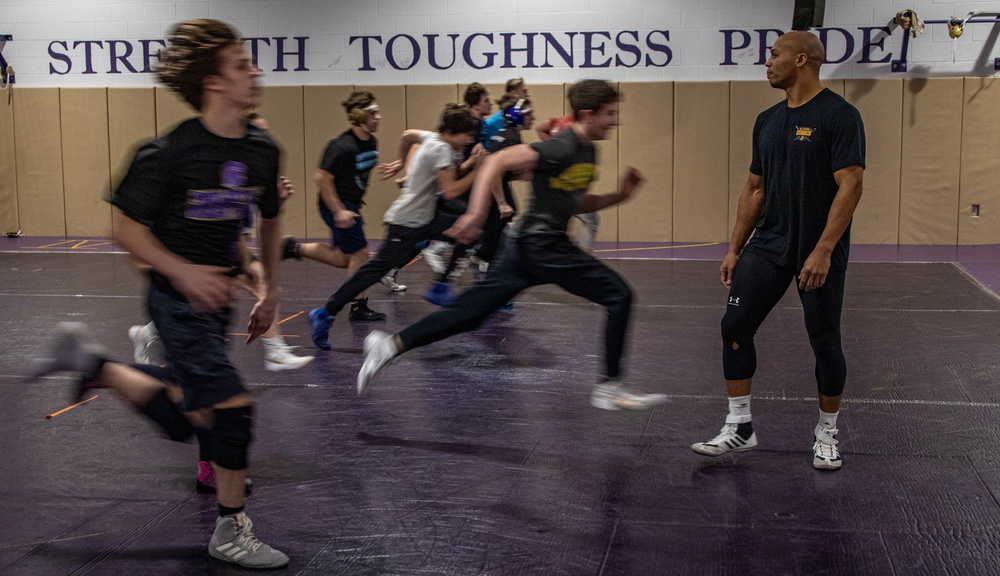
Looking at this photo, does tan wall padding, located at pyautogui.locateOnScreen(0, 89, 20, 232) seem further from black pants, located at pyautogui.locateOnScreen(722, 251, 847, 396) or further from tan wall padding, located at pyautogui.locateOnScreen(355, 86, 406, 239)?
black pants, located at pyautogui.locateOnScreen(722, 251, 847, 396)

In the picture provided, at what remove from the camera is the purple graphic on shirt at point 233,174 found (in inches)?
136

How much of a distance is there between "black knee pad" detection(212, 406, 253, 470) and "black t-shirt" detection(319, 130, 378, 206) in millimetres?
4592

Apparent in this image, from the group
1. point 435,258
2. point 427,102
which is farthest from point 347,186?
point 427,102

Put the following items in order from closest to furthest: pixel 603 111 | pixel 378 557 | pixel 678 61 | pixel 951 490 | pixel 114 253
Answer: pixel 378 557, pixel 951 490, pixel 603 111, pixel 114 253, pixel 678 61

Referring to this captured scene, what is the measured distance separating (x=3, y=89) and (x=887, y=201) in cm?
1287

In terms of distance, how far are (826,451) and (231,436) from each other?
2.52 metres

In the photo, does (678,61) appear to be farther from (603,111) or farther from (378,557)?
(378,557)

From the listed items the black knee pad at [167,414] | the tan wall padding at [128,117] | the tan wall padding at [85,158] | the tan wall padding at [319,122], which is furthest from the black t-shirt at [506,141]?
the tan wall padding at [85,158]

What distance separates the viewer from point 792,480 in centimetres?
425

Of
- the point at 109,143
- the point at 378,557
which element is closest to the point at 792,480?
the point at 378,557

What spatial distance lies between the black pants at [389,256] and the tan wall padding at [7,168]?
10.5 metres

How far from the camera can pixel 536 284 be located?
16.6ft

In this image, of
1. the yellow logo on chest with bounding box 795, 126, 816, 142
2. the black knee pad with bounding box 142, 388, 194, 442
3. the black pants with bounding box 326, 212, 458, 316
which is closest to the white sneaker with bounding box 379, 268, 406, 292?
the black pants with bounding box 326, 212, 458, 316

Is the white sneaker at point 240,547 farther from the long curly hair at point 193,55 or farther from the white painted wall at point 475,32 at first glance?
the white painted wall at point 475,32
